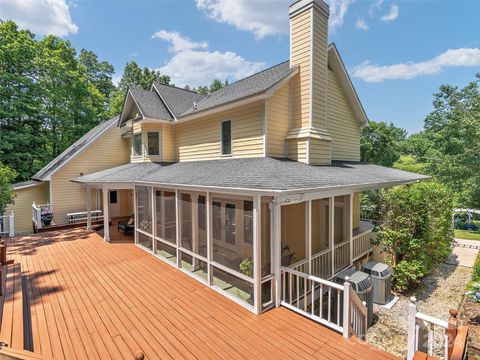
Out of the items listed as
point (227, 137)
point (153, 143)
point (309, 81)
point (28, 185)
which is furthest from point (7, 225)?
point (309, 81)

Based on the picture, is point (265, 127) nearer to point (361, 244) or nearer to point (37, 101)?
point (361, 244)

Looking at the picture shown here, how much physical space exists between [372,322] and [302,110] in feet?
22.5

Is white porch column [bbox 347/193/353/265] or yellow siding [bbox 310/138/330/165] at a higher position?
yellow siding [bbox 310/138/330/165]

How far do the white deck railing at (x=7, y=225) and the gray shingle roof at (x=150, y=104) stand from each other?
848cm

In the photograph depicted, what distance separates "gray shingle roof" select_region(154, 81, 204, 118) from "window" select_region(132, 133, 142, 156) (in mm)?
2411

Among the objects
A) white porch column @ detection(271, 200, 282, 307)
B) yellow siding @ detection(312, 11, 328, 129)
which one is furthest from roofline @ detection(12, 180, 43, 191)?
yellow siding @ detection(312, 11, 328, 129)

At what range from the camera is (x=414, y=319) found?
388 cm

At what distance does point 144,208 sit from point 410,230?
31.5 ft

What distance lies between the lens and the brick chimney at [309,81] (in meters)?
8.38

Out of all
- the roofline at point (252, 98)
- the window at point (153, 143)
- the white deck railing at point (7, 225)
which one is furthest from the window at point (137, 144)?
the white deck railing at point (7, 225)

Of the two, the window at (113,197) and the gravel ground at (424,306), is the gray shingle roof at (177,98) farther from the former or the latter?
the gravel ground at (424,306)

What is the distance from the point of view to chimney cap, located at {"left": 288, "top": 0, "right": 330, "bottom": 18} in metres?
8.40

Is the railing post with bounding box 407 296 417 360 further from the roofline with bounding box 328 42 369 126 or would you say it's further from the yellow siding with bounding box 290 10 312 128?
the roofline with bounding box 328 42 369 126

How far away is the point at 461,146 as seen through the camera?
20125mm
